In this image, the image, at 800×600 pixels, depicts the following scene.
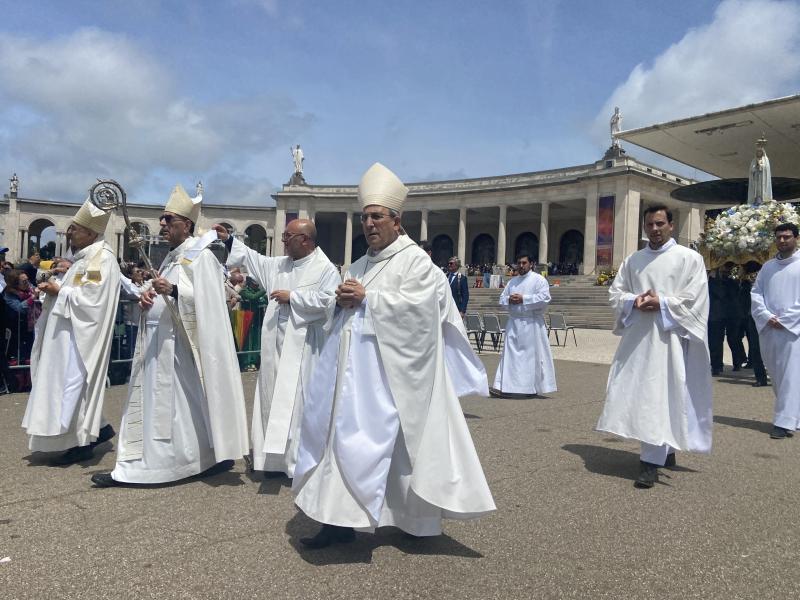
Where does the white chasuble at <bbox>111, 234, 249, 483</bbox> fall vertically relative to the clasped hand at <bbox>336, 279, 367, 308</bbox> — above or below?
below

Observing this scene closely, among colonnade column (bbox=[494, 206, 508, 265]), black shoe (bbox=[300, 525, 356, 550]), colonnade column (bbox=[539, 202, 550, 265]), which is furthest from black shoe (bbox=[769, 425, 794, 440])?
colonnade column (bbox=[494, 206, 508, 265])

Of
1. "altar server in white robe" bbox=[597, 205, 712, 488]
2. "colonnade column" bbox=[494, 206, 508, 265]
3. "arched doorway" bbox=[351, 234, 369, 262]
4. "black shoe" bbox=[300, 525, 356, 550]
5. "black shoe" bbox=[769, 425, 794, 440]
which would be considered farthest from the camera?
"arched doorway" bbox=[351, 234, 369, 262]

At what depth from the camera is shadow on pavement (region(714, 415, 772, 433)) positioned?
7.18 meters

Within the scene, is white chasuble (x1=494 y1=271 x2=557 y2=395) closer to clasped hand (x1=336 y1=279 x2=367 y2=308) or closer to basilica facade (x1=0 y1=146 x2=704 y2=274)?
clasped hand (x1=336 y1=279 x2=367 y2=308)

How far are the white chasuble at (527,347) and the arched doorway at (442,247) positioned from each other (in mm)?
51710

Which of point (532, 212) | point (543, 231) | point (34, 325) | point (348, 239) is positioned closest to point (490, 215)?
point (532, 212)

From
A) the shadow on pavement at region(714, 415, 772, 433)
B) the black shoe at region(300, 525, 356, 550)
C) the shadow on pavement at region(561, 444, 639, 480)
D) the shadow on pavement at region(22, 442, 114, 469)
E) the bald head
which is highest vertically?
the bald head

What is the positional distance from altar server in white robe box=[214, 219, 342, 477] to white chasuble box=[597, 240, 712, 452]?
2.40m

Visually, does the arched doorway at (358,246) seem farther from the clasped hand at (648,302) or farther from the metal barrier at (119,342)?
the clasped hand at (648,302)

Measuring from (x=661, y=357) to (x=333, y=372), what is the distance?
284 cm

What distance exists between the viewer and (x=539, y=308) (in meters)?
9.84

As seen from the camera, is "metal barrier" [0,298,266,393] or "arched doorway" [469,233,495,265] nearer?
"metal barrier" [0,298,266,393]

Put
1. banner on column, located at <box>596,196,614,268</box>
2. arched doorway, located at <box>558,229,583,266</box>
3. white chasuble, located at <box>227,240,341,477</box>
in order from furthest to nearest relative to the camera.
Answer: arched doorway, located at <box>558,229,583,266</box> < banner on column, located at <box>596,196,614,268</box> < white chasuble, located at <box>227,240,341,477</box>

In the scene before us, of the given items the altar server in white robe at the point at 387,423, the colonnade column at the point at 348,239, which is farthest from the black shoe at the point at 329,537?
the colonnade column at the point at 348,239
